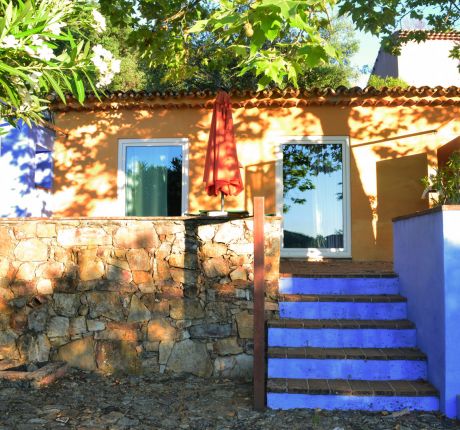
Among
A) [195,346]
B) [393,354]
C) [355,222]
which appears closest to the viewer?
[393,354]

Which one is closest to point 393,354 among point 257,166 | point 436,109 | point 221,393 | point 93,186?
point 221,393

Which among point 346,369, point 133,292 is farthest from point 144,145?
point 346,369

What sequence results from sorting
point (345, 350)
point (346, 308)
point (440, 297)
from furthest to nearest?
point (346, 308)
point (345, 350)
point (440, 297)

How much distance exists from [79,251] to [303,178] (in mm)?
4380

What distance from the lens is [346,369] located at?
185 inches

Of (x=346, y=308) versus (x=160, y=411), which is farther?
(x=346, y=308)

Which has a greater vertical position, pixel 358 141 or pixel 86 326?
pixel 358 141

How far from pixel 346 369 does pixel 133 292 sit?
2.58 metres

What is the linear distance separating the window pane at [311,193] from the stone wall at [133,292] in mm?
3028

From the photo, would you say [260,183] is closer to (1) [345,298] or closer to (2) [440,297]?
(1) [345,298]

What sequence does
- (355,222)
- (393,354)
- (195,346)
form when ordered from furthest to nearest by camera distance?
(355,222)
(195,346)
(393,354)

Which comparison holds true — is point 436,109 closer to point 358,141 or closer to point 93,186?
point 358,141

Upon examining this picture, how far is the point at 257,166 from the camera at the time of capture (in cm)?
838

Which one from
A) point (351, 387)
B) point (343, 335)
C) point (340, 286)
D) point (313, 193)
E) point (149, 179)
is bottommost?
point (351, 387)
